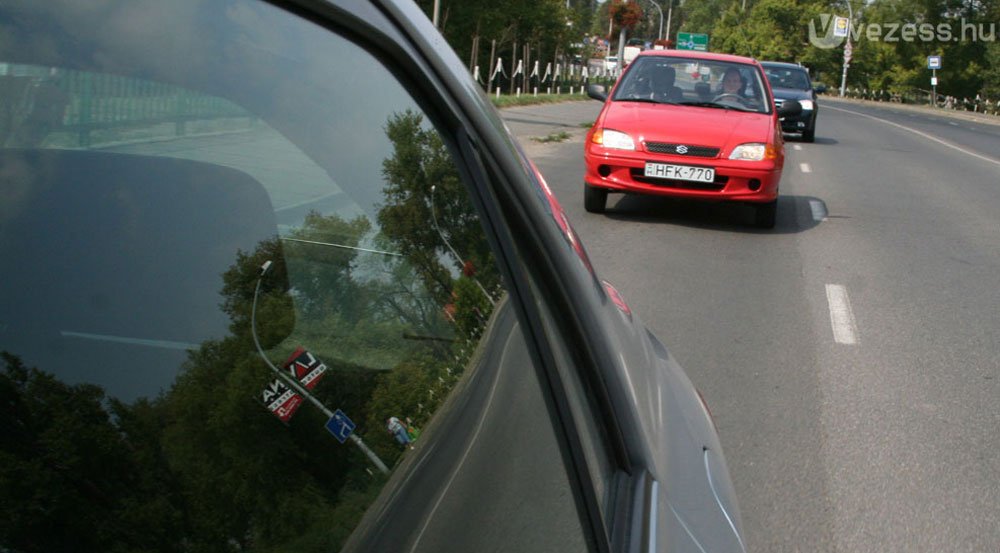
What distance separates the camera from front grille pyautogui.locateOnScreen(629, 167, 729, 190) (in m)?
9.61

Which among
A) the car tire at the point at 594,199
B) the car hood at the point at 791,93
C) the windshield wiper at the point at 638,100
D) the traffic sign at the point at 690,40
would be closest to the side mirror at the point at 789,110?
the windshield wiper at the point at 638,100

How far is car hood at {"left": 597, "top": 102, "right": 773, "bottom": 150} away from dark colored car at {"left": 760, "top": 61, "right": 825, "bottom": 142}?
12.8 m

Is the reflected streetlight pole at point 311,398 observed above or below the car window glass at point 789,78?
above

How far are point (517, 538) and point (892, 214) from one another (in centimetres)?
1145

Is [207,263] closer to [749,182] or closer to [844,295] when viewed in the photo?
[844,295]

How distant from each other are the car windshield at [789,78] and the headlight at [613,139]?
15.7 metres

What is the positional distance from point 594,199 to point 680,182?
966mm

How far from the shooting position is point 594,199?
33.7 ft

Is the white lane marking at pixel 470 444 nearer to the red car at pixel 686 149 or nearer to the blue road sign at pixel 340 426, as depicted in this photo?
the blue road sign at pixel 340 426

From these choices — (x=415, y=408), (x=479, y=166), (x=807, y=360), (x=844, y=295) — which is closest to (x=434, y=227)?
(x=479, y=166)

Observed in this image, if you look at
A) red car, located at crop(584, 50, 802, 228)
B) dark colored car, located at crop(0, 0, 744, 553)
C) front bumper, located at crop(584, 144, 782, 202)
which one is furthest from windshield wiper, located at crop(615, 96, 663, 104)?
dark colored car, located at crop(0, 0, 744, 553)

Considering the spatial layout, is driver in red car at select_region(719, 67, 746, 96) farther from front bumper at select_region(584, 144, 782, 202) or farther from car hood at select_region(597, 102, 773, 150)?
front bumper at select_region(584, 144, 782, 202)

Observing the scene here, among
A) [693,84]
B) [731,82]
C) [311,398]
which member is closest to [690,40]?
[731,82]

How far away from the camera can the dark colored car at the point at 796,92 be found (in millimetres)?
23109
